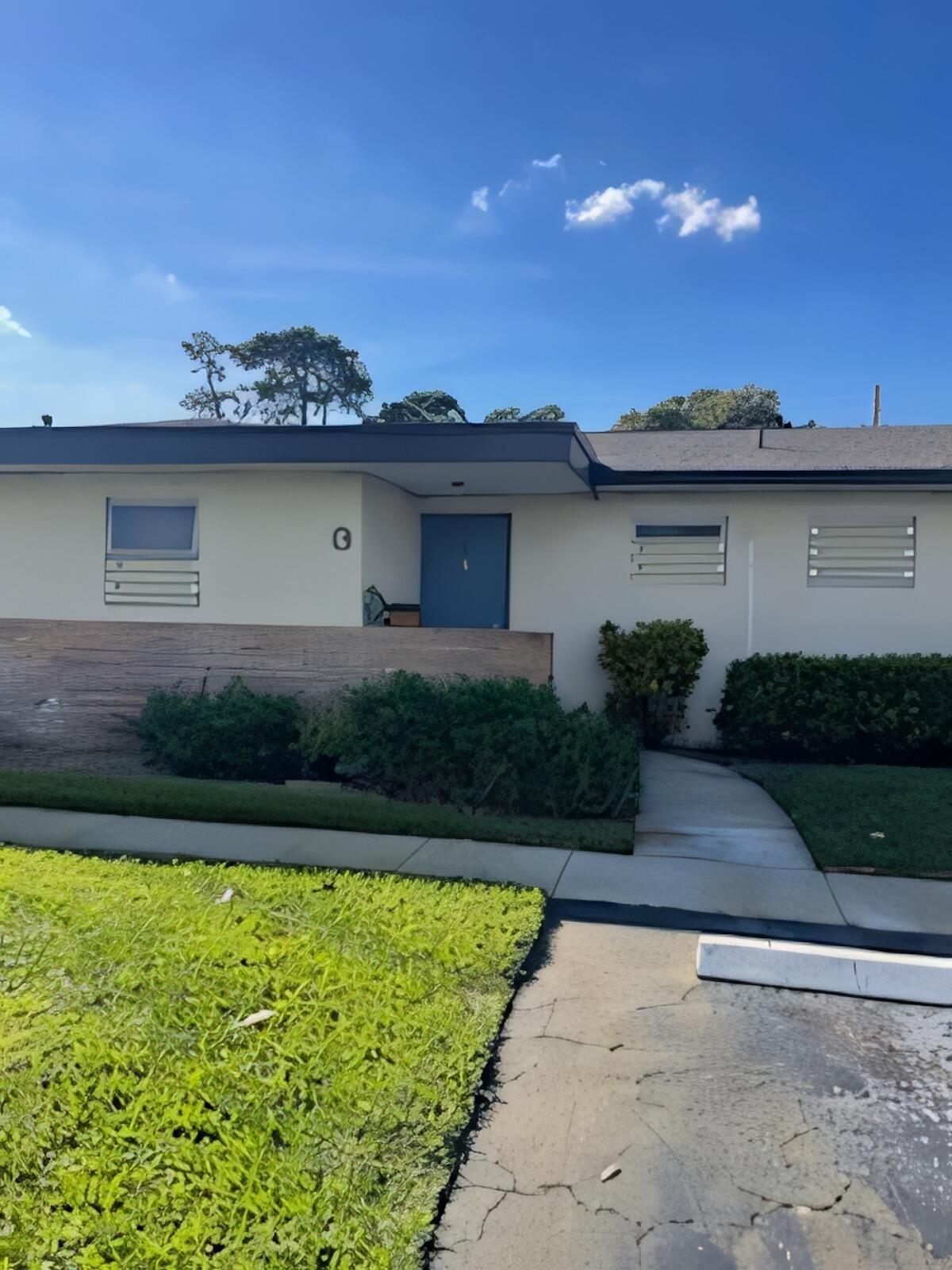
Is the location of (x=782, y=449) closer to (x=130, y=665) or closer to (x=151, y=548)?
(x=151, y=548)

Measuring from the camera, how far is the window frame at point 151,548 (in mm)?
11039

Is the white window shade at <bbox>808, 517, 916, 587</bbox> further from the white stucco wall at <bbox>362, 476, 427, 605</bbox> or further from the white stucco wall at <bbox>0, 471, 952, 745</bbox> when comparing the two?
the white stucco wall at <bbox>362, 476, 427, 605</bbox>

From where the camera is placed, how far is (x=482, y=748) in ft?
25.8

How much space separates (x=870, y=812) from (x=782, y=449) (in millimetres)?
6526

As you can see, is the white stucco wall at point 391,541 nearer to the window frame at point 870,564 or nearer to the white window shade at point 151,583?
the white window shade at point 151,583

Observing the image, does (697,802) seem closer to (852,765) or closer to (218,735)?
(852,765)

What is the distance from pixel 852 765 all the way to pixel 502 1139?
7.99 meters

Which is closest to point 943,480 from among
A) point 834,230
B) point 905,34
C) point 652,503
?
point 652,503

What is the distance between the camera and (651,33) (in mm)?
13367

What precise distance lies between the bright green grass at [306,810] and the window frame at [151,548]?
3557 millimetres

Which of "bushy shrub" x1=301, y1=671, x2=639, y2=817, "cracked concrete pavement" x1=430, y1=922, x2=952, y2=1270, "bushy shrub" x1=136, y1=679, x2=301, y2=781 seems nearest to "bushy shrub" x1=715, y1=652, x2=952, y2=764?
"bushy shrub" x1=301, y1=671, x2=639, y2=817

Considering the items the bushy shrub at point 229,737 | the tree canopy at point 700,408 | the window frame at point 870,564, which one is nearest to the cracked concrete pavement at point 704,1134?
the bushy shrub at point 229,737

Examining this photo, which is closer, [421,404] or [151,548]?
[151,548]

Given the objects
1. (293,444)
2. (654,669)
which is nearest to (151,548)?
(293,444)
